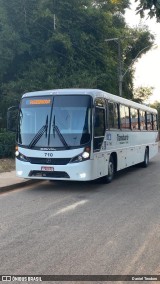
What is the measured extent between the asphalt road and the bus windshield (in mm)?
1423

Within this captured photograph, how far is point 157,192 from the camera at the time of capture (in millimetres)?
11023

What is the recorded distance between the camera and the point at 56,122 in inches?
432

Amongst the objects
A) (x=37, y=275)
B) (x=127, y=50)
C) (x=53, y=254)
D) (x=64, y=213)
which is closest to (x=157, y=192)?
(x=64, y=213)

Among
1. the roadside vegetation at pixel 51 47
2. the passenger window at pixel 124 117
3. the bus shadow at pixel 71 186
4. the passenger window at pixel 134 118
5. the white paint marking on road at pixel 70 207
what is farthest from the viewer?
the roadside vegetation at pixel 51 47

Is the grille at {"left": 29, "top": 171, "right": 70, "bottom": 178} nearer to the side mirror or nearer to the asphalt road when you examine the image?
the asphalt road

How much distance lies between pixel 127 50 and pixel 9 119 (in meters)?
25.7

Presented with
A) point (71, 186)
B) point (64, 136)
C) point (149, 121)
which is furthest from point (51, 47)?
point (64, 136)

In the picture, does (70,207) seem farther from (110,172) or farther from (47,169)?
(110,172)

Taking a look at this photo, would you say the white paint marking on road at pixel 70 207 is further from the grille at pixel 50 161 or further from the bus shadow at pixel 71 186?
the bus shadow at pixel 71 186

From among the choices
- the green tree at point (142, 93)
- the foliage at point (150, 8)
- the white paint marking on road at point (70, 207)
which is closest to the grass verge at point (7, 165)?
the white paint marking on road at point (70, 207)

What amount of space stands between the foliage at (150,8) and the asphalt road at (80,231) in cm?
397

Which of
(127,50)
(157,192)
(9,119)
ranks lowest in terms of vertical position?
(157,192)

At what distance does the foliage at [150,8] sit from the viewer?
7.36 m

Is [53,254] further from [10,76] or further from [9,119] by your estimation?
[10,76]
